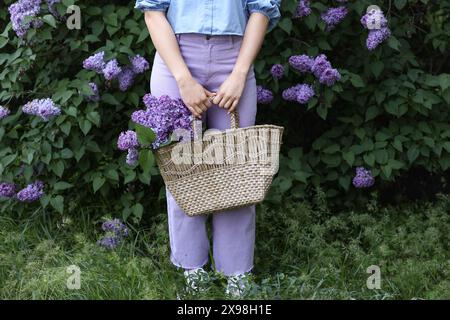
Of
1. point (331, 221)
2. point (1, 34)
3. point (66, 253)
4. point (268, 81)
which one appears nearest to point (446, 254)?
point (331, 221)

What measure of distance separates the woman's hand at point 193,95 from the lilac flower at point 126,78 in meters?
0.92

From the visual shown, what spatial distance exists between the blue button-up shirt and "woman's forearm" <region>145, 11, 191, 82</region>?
0.03 metres

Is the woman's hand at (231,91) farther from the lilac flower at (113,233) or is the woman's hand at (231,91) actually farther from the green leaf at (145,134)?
the lilac flower at (113,233)

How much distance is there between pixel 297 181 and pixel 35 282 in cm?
155

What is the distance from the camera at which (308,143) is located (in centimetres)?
468

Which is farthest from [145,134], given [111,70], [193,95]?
[111,70]

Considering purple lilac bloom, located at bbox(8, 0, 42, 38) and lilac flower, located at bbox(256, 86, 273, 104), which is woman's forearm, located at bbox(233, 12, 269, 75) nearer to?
lilac flower, located at bbox(256, 86, 273, 104)

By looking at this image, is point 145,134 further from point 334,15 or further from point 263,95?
point 334,15

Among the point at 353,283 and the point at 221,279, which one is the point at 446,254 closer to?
the point at 353,283

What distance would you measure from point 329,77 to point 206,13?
107 cm

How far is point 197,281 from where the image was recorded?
10.6ft

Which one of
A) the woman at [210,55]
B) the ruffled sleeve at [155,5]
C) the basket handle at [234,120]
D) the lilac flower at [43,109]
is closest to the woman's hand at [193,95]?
the woman at [210,55]

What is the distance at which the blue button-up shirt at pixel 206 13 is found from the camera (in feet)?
10.1

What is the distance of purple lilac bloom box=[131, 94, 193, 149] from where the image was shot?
302 centimetres
